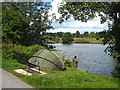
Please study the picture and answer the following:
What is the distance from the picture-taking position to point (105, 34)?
1352 cm

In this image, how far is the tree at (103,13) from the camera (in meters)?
12.6

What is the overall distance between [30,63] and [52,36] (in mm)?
19194

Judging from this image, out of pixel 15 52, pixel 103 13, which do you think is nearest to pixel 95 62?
pixel 15 52

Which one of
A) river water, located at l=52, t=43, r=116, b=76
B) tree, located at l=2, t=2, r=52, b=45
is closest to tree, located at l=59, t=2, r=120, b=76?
river water, located at l=52, t=43, r=116, b=76

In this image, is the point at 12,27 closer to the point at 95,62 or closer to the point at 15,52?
the point at 15,52

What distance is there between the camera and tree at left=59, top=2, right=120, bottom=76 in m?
12.6

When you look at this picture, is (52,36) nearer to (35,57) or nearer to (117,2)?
(35,57)

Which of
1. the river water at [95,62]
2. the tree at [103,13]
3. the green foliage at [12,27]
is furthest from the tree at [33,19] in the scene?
the tree at [103,13]

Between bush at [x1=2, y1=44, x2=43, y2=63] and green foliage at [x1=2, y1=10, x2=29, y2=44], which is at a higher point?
green foliage at [x1=2, y1=10, x2=29, y2=44]

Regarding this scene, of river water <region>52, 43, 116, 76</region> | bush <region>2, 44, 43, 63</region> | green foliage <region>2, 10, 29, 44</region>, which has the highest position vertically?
green foliage <region>2, 10, 29, 44</region>

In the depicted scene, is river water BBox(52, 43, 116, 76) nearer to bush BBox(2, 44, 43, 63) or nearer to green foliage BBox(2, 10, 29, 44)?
bush BBox(2, 44, 43, 63)

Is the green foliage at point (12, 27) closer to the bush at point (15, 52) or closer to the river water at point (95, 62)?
the bush at point (15, 52)

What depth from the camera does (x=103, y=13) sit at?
48.0ft

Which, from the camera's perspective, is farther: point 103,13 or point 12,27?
point 12,27
